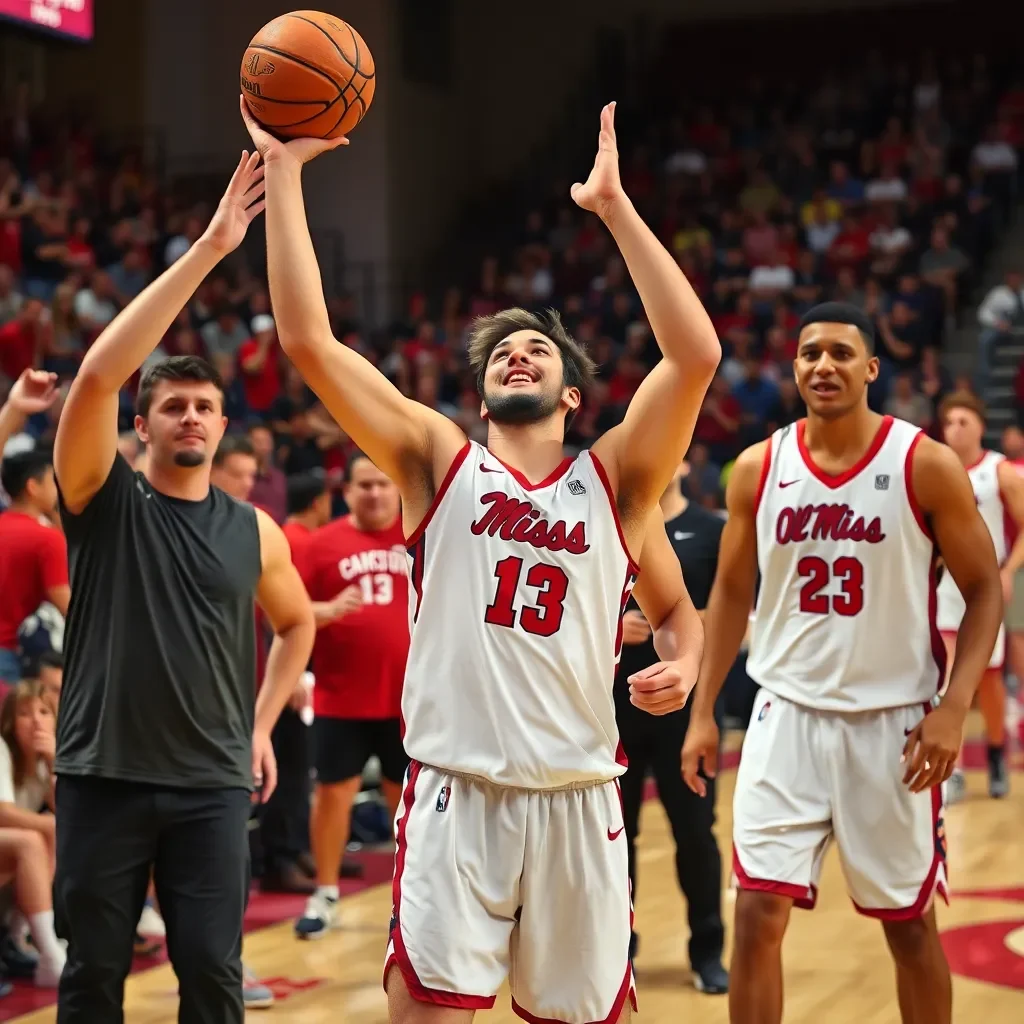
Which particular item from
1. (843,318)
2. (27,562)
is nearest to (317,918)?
(27,562)

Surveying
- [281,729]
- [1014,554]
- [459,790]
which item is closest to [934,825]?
[459,790]

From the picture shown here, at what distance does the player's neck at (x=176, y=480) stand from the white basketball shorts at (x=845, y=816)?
1668 millimetres

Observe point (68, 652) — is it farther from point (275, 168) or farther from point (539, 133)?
point (539, 133)

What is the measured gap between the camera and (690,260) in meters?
17.3

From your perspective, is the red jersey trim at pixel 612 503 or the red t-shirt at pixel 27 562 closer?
the red jersey trim at pixel 612 503

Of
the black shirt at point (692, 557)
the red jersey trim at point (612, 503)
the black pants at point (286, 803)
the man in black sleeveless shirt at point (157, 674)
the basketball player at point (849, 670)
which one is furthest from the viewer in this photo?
the black pants at point (286, 803)

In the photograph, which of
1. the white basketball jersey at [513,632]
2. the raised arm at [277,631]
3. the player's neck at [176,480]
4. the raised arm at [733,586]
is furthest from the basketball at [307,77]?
the raised arm at [733,586]

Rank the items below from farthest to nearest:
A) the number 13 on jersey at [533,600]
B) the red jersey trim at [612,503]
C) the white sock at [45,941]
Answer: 1. the white sock at [45,941]
2. the red jersey trim at [612,503]
3. the number 13 on jersey at [533,600]

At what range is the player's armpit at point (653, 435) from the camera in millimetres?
3271

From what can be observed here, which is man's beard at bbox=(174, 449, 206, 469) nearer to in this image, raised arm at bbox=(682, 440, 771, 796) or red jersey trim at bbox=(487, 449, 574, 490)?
red jersey trim at bbox=(487, 449, 574, 490)

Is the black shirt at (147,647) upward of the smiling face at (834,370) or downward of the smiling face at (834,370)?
downward

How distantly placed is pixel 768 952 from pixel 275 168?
236 centimetres

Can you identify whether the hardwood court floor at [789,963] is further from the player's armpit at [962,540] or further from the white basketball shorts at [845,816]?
the player's armpit at [962,540]

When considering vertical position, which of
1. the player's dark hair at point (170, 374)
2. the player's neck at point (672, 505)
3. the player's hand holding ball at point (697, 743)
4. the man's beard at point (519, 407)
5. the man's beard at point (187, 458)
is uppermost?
the player's dark hair at point (170, 374)
